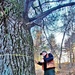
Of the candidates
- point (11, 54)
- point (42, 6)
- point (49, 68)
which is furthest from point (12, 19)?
point (42, 6)

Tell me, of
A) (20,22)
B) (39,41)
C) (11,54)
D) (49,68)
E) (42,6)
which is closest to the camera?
(11,54)

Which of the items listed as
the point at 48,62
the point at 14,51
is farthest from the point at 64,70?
the point at 14,51

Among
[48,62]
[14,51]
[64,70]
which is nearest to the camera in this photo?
[14,51]

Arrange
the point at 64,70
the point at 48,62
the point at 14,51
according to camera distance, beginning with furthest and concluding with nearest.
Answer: the point at 64,70 → the point at 48,62 → the point at 14,51

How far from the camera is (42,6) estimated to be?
700 centimetres

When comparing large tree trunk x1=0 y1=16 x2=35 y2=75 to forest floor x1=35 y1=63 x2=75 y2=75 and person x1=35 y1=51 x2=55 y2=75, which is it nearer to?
person x1=35 y1=51 x2=55 y2=75

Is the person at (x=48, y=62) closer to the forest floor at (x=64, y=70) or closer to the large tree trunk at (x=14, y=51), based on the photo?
the large tree trunk at (x=14, y=51)

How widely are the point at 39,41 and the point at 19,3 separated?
39.7 ft

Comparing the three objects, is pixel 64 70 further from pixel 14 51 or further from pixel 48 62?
pixel 14 51

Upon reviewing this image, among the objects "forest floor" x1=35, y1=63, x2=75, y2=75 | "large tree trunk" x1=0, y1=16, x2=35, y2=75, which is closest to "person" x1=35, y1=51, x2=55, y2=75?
"large tree trunk" x1=0, y1=16, x2=35, y2=75

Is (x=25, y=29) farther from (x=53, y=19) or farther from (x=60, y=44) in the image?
(x=60, y=44)

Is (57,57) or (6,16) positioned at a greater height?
(6,16)

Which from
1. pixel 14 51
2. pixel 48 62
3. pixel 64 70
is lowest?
pixel 64 70

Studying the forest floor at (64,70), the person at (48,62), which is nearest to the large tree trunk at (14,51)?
the person at (48,62)
